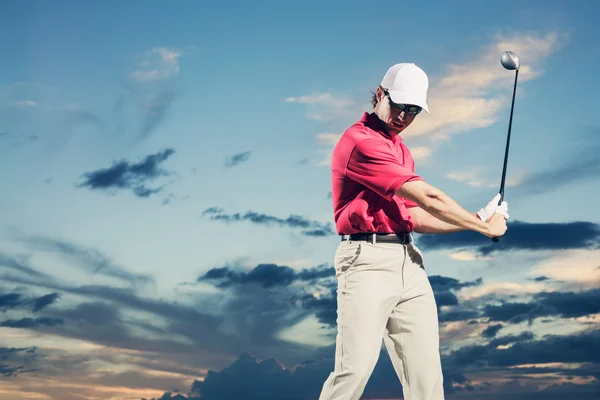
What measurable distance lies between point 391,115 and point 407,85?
271 millimetres

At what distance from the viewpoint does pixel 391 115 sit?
627 cm

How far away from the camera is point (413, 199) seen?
233 inches

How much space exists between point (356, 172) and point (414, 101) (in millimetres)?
723

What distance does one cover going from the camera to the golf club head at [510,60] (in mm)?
7777

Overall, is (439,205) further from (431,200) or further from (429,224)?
(429,224)

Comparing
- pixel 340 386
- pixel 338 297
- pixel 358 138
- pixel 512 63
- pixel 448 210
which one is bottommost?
pixel 340 386

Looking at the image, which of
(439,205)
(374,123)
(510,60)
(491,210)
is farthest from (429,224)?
(510,60)

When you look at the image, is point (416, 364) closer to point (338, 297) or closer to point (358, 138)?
point (338, 297)

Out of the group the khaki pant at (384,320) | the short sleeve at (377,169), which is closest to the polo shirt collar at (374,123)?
the short sleeve at (377,169)

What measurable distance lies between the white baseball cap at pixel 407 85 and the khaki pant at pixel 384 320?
1.11 metres

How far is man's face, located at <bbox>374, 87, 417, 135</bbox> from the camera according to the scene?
6.24 metres

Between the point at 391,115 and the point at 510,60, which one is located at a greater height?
the point at 510,60

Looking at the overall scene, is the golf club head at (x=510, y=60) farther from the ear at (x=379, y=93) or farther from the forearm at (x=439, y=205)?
the forearm at (x=439, y=205)

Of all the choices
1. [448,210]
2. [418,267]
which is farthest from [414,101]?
[418,267]
